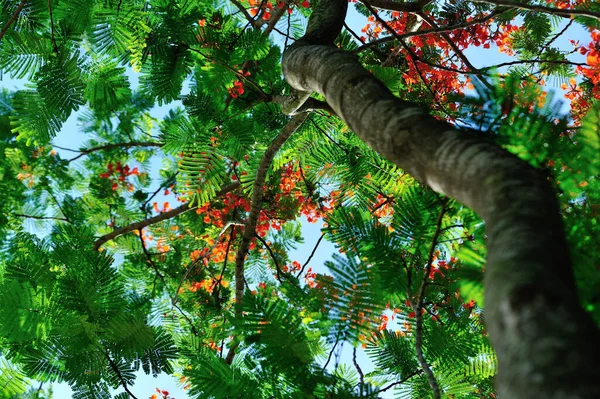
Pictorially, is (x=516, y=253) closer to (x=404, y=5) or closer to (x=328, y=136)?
(x=404, y=5)

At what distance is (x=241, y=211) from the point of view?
4.66 m

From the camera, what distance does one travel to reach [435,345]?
1616 millimetres

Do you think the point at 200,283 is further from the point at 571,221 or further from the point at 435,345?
the point at 571,221

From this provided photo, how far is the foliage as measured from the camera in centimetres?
108

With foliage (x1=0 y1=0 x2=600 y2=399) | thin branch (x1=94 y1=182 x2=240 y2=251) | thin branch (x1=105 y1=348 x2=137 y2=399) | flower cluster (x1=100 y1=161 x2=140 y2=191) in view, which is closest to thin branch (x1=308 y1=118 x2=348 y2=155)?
foliage (x1=0 y1=0 x2=600 y2=399)

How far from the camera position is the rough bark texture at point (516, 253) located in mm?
473

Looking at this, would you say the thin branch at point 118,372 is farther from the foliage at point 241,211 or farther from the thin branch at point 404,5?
the thin branch at point 404,5

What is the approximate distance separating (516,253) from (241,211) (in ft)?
13.8

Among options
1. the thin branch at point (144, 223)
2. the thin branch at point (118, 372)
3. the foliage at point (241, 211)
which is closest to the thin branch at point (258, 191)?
the foliage at point (241, 211)

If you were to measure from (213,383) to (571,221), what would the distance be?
1.08 metres

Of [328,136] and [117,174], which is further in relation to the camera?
[117,174]

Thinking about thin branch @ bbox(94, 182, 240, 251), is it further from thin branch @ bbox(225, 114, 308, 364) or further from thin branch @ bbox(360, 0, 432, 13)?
thin branch @ bbox(360, 0, 432, 13)

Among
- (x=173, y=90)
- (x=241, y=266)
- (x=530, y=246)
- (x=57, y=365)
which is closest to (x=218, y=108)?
(x=173, y=90)

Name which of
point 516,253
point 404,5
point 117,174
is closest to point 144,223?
point 117,174
